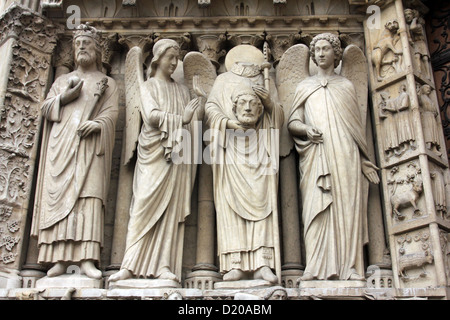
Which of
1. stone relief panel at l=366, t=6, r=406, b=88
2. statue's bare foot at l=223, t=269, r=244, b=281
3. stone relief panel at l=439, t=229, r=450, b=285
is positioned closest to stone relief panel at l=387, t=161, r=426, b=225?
stone relief panel at l=439, t=229, r=450, b=285

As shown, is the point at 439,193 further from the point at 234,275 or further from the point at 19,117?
the point at 19,117

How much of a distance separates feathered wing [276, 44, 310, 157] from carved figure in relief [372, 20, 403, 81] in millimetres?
849

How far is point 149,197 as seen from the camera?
6484mm

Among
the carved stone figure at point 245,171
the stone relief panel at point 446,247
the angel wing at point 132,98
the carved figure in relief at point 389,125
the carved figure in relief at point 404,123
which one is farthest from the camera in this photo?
the angel wing at point 132,98

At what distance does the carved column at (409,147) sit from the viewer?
20.3 ft

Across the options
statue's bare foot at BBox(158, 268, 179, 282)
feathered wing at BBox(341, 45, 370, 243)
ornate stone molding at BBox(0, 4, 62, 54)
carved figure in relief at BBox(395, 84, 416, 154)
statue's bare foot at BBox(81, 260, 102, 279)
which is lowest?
statue's bare foot at BBox(158, 268, 179, 282)

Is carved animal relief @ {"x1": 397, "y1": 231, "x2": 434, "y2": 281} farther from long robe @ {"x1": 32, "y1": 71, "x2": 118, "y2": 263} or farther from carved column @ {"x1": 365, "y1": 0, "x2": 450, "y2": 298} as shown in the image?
long robe @ {"x1": 32, "y1": 71, "x2": 118, "y2": 263}

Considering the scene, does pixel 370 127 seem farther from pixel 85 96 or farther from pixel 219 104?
pixel 85 96

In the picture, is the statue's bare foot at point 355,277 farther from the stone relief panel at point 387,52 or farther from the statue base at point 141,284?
the stone relief panel at point 387,52

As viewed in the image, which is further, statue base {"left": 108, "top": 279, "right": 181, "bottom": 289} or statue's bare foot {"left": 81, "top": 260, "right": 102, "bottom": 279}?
statue's bare foot {"left": 81, "top": 260, "right": 102, "bottom": 279}

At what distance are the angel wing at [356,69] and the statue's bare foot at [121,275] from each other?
11.3 feet

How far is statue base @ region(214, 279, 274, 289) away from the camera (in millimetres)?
6055

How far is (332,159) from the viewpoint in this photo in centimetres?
662

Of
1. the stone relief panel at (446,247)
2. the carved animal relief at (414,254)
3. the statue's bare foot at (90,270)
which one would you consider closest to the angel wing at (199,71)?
the statue's bare foot at (90,270)
